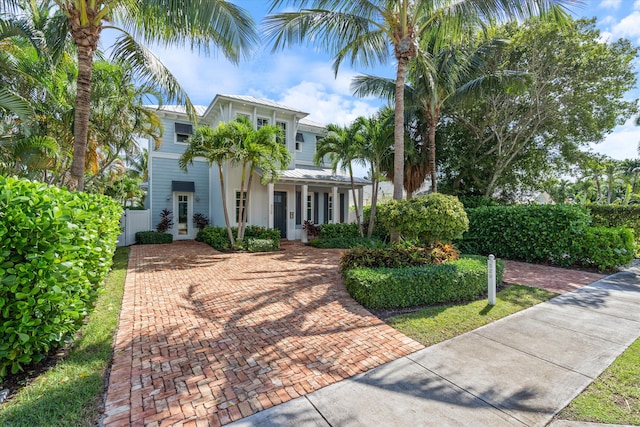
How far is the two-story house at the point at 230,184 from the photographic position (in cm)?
1477

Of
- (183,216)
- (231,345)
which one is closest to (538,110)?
(231,345)

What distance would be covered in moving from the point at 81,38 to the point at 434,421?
9.15m

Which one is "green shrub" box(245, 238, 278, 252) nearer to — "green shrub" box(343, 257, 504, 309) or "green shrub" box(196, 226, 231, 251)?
"green shrub" box(196, 226, 231, 251)

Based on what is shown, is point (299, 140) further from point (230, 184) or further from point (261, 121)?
point (230, 184)

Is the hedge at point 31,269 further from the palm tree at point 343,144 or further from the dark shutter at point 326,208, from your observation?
the dark shutter at point 326,208

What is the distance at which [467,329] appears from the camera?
181 inches

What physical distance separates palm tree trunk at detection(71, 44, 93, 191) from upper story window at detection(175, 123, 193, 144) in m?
10.0

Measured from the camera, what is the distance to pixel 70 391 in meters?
2.93

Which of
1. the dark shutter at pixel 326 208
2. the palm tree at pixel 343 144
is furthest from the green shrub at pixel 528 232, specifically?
the dark shutter at pixel 326 208

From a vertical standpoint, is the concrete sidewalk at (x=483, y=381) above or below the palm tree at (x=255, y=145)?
below

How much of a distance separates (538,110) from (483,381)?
14929 mm

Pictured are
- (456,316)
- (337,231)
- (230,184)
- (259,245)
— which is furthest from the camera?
(337,231)


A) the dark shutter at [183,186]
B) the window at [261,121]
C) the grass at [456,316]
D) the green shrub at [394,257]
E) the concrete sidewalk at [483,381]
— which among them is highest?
the window at [261,121]

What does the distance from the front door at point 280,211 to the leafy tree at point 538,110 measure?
9.64m
